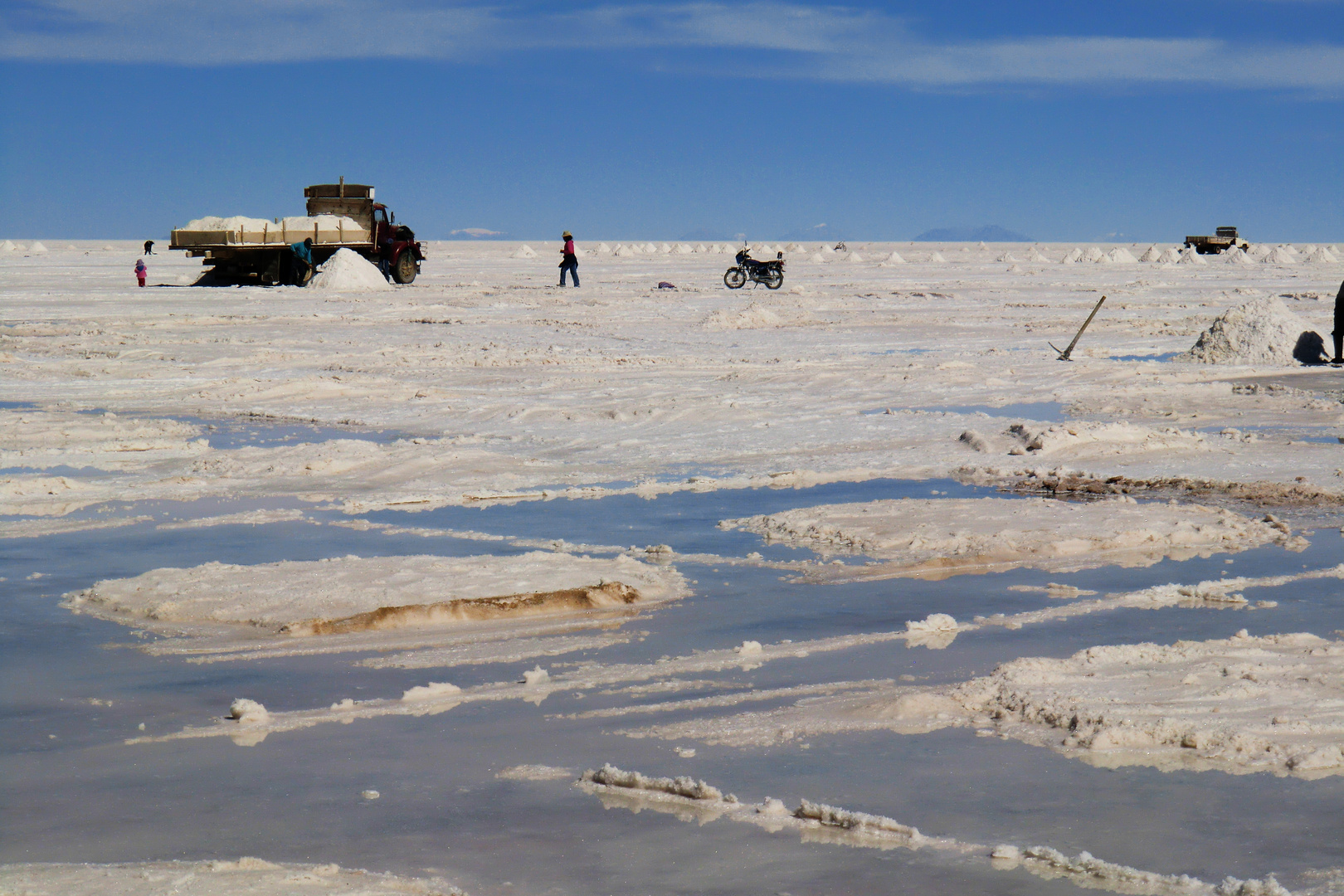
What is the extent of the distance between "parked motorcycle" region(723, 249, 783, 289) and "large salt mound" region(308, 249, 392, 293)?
8.77 m

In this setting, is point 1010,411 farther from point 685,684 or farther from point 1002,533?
point 685,684

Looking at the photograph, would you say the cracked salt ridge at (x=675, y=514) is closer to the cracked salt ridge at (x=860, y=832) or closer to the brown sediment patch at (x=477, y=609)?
the brown sediment patch at (x=477, y=609)

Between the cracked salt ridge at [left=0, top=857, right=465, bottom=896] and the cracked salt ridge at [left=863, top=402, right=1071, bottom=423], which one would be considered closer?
the cracked salt ridge at [left=0, top=857, right=465, bottom=896]

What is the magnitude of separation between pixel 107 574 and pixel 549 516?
2.67 meters

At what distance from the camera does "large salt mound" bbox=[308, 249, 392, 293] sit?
3100cm

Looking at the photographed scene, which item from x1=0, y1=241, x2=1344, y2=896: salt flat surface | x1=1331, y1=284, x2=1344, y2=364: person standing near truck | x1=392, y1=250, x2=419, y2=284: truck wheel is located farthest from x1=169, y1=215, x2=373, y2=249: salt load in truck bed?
x1=1331, y1=284, x2=1344, y2=364: person standing near truck

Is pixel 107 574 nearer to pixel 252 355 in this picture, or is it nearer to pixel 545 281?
pixel 252 355

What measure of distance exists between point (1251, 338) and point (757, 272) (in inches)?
699

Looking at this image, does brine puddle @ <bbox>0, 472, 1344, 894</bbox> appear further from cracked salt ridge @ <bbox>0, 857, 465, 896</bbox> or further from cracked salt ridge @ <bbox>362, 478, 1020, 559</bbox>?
cracked salt ridge @ <bbox>362, 478, 1020, 559</bbox>

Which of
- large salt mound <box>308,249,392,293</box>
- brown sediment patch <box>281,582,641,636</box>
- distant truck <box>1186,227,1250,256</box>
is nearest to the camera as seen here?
brown sediment patch <box>281,582,641,636</box>

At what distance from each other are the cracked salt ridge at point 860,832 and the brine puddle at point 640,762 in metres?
0.04

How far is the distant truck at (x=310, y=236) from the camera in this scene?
31375 millimetres

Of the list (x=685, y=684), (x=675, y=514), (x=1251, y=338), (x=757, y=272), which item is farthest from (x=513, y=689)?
(x=757, y=272)

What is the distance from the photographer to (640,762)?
423 centimetres
